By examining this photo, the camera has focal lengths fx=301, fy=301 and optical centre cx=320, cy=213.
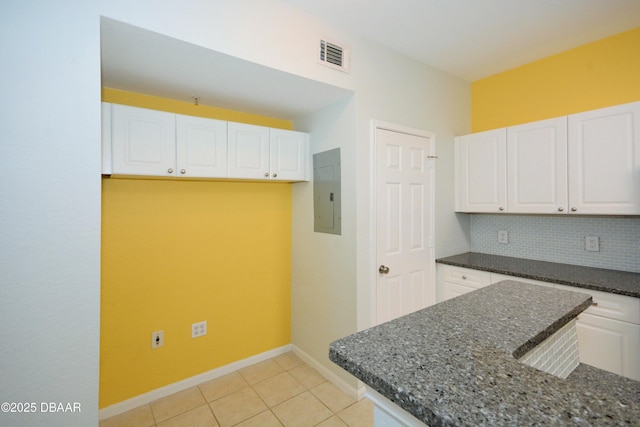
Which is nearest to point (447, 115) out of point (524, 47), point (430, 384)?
point (524, 47)

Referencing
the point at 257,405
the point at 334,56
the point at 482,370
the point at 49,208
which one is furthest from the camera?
the point at 257,405

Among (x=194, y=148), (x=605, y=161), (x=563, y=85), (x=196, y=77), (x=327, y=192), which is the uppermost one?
(x=563, y=85)

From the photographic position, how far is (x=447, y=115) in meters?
2.90

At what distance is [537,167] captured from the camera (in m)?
2.44

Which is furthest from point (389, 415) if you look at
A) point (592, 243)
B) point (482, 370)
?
point (592, 243)

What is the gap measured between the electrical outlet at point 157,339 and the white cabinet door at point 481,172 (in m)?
2.87

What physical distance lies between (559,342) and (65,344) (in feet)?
6.34

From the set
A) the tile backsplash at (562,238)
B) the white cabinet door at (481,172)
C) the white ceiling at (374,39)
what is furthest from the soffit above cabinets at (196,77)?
the tile backsplash at (562,238)

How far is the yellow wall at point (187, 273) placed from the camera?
7.08 feet

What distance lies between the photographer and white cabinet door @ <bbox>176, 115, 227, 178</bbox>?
82.2 inches

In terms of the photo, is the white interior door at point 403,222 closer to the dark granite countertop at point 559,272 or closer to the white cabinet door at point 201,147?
the dark granite countertop at point 559,272

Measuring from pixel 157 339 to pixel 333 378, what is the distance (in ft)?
4.66

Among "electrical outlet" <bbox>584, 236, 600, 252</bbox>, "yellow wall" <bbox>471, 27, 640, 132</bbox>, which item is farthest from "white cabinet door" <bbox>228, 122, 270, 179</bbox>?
"electrical outlet" <bbox>584, 236, 600, 252</bbox>

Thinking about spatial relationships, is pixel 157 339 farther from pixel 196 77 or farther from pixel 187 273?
pixel 196 77
